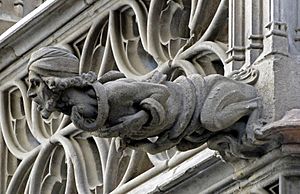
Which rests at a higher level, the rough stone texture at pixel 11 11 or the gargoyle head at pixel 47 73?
the rough stone texture at pixel 11 11

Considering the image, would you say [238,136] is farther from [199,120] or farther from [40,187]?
[40,187]

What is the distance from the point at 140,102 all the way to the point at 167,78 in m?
1.71

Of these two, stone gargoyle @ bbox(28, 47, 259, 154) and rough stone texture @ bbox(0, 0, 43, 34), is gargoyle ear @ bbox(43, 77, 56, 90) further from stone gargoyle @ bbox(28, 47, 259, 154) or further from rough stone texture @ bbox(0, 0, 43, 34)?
rough stone texture @ bbox(0, 0, 43, 34)

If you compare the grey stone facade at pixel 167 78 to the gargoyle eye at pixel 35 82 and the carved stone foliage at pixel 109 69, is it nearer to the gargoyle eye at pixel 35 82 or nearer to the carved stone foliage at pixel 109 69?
the carved stone foliage at pixel 109 69

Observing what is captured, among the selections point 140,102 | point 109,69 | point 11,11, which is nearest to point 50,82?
point 140,102

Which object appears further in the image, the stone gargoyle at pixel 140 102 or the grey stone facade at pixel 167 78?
the grey stone facade at pixel 167 78

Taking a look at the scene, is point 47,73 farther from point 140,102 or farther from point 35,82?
point 140,102

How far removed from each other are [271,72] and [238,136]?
29 centimetres

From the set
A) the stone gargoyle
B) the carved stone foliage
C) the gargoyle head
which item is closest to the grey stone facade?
the carved stone foliage

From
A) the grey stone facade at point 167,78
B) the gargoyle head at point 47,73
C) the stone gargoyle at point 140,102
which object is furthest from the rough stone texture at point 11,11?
the gargoyle head at point 47,73

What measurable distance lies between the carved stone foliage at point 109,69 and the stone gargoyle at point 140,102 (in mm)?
737

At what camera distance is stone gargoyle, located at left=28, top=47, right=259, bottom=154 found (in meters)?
8.16

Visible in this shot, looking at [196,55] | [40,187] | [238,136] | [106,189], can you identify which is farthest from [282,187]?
[40,187]

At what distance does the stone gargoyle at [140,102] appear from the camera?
8164mm
